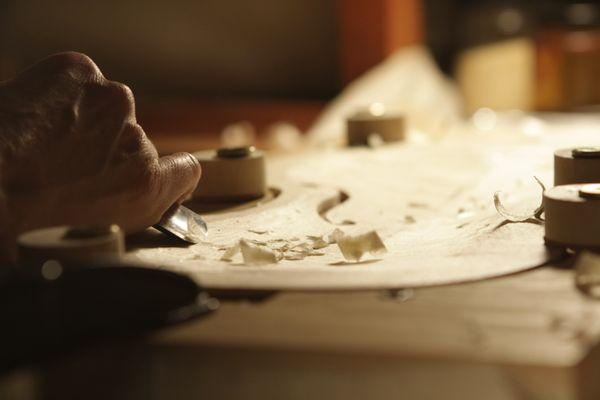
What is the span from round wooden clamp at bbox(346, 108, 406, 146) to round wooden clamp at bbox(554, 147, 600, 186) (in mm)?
1246

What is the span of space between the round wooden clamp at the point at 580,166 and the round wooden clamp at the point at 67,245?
3.30ft

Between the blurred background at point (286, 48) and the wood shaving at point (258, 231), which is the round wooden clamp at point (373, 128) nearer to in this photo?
the wood shaving at point (258, 231)

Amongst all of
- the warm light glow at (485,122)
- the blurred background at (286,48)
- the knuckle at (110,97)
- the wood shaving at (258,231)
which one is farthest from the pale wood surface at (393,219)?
the blurred background at (286,48)

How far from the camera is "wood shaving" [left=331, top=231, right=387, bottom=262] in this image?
165 cm

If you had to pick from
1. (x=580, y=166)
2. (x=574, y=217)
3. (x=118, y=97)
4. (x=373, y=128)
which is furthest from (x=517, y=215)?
(x=373, y=128)

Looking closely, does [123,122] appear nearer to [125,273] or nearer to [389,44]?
[125,273]

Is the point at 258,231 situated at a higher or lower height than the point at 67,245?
lower

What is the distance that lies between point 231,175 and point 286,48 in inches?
121

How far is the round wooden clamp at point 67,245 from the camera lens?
4.44 feet

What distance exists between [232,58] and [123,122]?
368 cm

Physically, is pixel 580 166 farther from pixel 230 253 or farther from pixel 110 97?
pixel 110 97

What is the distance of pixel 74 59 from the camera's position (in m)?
1.73

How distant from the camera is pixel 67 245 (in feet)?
4.46

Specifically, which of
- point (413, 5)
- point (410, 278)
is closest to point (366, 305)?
point (410, 278)
